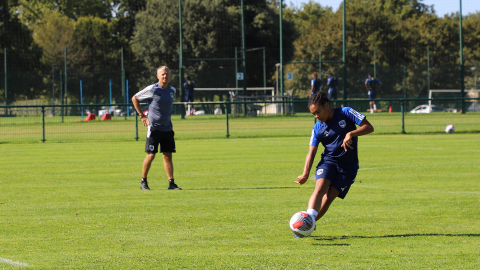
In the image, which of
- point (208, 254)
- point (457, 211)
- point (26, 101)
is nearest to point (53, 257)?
point (208, 254)

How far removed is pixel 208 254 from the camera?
17.8 ft

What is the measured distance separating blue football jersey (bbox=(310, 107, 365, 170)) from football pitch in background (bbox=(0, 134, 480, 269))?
0.82 m

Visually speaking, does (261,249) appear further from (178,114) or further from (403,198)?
(178,114)

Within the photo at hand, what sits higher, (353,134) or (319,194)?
(353,134)

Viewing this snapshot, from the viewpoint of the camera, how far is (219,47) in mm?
51062

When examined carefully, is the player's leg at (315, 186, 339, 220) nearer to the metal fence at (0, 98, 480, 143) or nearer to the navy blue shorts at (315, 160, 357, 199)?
the navy blue shorts at (315, 160, 357, 199)

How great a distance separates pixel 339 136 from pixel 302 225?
1.10m

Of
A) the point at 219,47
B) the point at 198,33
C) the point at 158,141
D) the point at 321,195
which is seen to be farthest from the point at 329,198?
the point at 198,33

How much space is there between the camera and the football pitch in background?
5273 millimetres

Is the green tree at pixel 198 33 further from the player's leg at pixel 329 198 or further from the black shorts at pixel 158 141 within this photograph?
the player's leg at pixel 329 198

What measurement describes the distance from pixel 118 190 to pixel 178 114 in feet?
44.6

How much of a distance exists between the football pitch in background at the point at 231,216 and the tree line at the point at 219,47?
95.8 feet

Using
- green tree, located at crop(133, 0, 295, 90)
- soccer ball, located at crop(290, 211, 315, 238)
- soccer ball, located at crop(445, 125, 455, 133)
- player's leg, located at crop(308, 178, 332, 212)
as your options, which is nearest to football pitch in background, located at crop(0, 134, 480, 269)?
soccer ball, located at crop(290, 211, 315, 238)

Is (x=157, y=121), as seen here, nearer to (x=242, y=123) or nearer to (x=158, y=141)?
(x=158, y=141)
